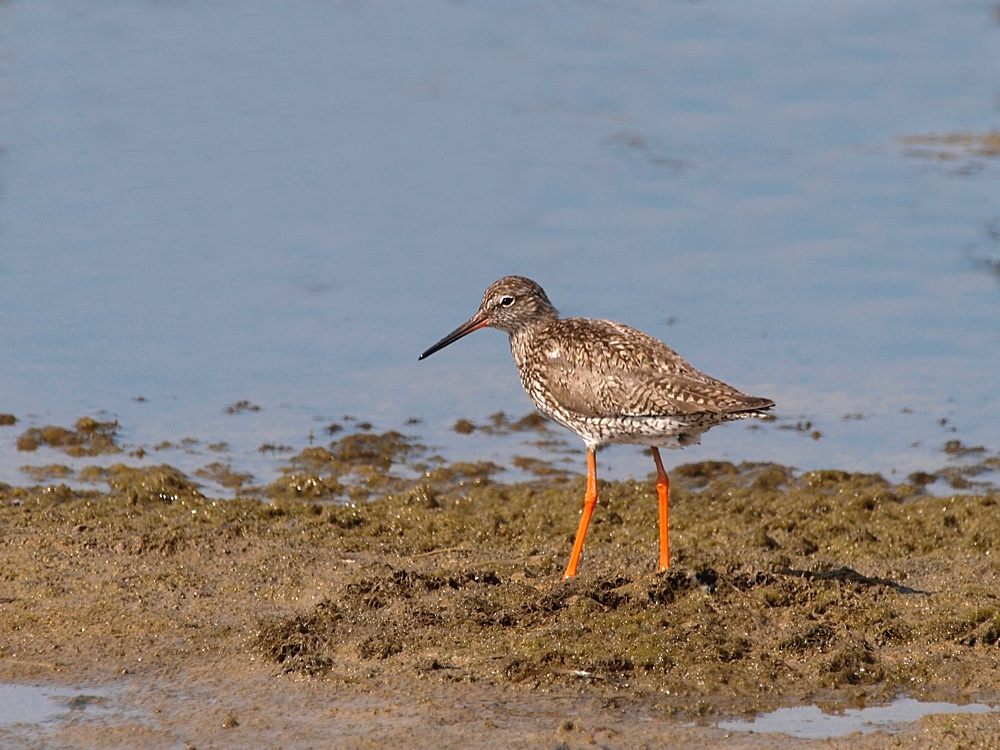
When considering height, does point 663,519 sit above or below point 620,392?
below

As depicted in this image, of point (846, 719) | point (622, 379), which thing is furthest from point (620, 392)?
point (846, 719)

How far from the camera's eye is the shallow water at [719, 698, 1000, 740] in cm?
633

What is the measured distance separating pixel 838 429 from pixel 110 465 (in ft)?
17.2

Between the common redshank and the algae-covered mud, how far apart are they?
679 mm

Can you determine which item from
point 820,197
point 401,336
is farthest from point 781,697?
point 820,197

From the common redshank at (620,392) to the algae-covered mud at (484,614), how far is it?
0.68m

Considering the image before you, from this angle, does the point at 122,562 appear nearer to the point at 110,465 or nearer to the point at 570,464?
the point at 110,465

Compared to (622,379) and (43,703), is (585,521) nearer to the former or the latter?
(622,379)

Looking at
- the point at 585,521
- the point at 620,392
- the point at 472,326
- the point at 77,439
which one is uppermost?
the point at 472,326

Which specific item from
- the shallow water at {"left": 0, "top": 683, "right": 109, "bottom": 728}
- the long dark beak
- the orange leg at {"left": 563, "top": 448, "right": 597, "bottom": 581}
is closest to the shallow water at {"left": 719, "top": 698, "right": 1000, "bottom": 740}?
the orange leg at {"left": 563, "top": 448, "right": 597, "bottom": 581}

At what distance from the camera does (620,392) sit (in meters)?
8.20

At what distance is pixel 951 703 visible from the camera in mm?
6633

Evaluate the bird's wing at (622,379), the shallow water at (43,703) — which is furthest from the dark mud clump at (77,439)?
the shallow water at (43,703)

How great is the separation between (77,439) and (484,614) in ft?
15.0
